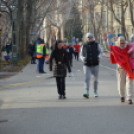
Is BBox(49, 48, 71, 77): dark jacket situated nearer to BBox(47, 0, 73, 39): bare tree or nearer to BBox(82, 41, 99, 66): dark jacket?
BBox(82, 41, 99, 66): dark jacket

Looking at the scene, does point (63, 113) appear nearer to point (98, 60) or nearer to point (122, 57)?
point (122, 57)

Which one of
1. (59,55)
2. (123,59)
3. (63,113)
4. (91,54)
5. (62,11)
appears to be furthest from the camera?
(62,11)

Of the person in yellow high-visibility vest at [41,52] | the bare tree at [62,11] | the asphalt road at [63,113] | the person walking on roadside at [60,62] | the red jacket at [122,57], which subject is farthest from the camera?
the bare tree at [62,11]

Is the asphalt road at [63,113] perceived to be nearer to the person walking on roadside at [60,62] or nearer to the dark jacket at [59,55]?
the person walking on roadside at [60,62]

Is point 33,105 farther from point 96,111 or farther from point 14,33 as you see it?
point 14,33

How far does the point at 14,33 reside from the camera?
81.5ft

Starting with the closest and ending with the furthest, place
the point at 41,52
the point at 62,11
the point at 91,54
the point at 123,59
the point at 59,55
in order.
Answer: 1. the point at 123,59
2. the point at 91,54
3. the point at 59,55
4. the point at 41,52
5. the point at 62,11

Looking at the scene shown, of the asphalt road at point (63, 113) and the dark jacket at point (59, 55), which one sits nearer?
the asphalt road at point (63, 113)

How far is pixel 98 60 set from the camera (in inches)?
386

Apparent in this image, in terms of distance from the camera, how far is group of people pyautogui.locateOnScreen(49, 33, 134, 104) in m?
8.91

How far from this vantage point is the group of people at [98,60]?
351 inches

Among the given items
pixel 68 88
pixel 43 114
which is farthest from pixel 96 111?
pixel 68 88

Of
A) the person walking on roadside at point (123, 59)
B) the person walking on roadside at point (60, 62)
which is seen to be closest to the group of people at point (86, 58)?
the person walking on roadside at point (60, 62)

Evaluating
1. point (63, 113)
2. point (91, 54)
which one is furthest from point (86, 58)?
point (63, 113)
